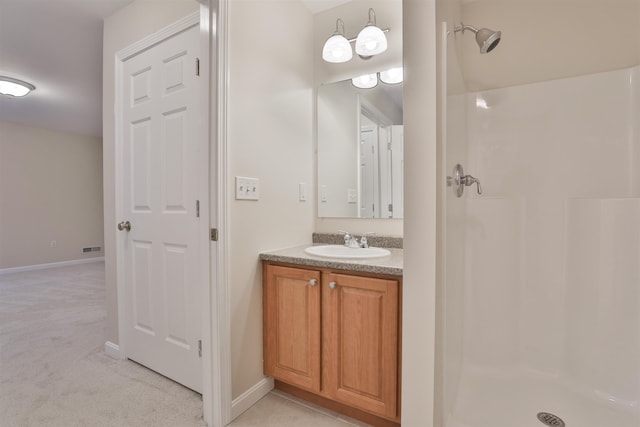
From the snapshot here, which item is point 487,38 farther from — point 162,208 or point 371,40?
point 162,208

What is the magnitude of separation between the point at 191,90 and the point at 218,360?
1.40 m

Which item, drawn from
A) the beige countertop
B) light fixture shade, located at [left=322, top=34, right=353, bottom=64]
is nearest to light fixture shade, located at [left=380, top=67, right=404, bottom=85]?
light fixture shade, located at [left=322, top=34, right=353, bottom=64]

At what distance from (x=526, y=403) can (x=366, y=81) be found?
187cm

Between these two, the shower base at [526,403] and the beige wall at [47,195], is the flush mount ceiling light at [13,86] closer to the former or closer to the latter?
the beige wall at [47,195]

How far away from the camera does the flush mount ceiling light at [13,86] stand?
119 inches

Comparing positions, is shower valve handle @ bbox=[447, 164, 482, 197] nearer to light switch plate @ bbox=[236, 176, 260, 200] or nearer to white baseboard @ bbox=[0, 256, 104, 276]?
light switch plate @ bbox=[236, 176, 260, 200]

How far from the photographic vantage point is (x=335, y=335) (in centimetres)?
147

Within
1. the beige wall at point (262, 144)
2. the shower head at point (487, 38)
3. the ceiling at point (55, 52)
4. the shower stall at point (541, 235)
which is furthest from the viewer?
the ceiling at point (55, 52)

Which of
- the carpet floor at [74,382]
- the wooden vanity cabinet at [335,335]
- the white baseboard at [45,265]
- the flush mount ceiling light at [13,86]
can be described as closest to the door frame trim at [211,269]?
the carpet floor at [74,382]

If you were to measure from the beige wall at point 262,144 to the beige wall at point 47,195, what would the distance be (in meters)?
5.33

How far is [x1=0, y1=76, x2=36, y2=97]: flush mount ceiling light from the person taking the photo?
3.01 meters

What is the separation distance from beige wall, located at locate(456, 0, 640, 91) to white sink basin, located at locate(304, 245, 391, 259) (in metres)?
1.00

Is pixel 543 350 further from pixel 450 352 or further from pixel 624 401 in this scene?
pixel 450 352

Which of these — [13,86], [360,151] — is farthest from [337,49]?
[13,86]
